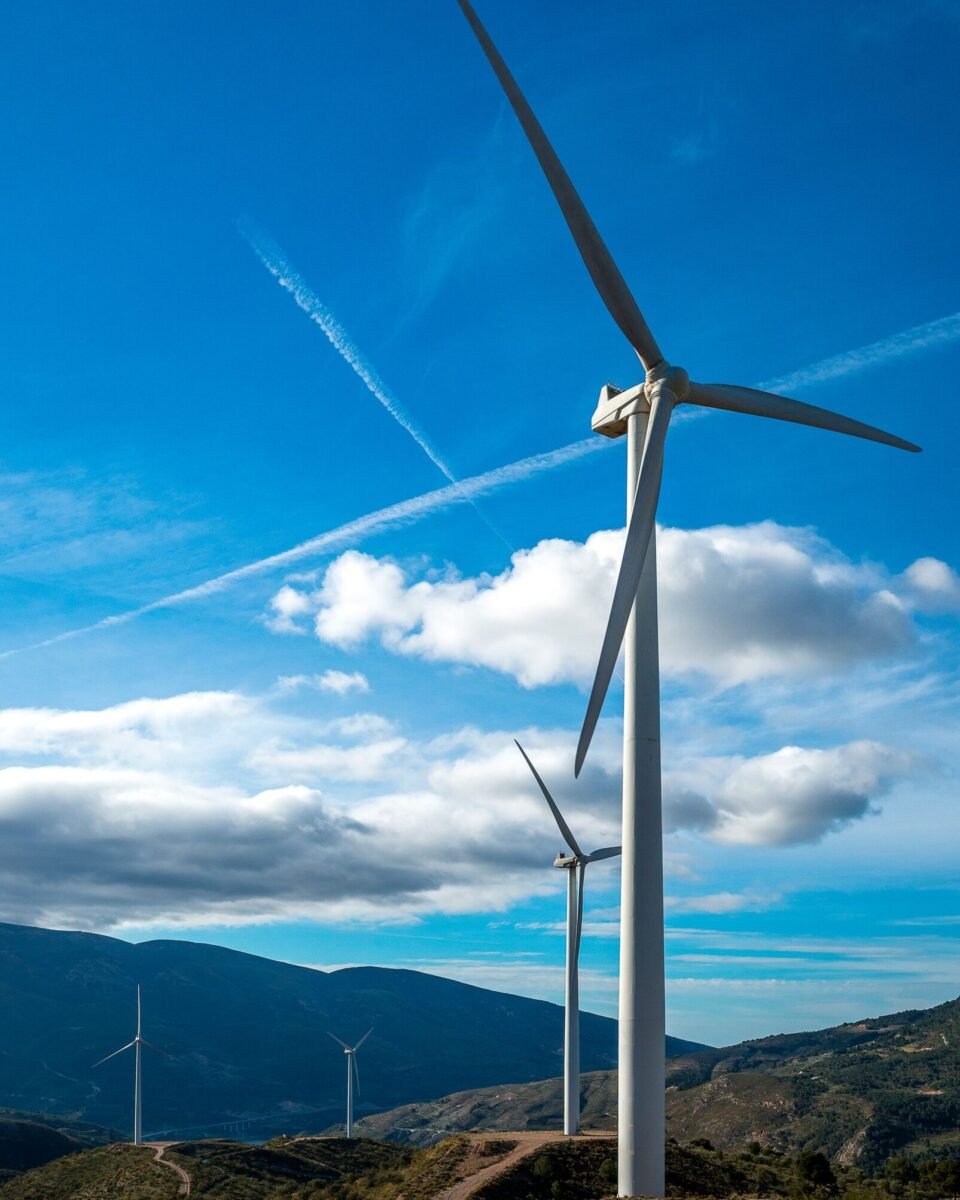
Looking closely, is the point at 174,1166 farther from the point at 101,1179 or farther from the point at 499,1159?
the point at 499,1159

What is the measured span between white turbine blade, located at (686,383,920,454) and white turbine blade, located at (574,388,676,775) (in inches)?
99.8

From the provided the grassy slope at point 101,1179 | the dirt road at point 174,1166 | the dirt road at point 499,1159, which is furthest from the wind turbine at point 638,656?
the dirt road at point 174,1166

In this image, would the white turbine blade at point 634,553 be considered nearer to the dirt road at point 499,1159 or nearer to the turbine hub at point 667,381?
the turbine hub at point 667,381

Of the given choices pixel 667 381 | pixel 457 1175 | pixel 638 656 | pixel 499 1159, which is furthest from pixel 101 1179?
pixel 667 381

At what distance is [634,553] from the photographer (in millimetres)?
40062

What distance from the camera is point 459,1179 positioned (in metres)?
78.4

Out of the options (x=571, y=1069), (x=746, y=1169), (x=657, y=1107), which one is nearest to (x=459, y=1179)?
(x=571, y=1069)

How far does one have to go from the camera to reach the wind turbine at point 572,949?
304 ft

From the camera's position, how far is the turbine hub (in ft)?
147

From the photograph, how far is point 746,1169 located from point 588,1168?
17342mm

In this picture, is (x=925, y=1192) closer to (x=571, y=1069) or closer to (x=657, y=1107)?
(x=571, y=1069)

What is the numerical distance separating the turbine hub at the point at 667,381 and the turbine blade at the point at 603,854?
60.4 meters

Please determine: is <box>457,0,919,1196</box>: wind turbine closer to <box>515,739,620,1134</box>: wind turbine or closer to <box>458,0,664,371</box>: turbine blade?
<box>458,0,664,371</box>: turbine blade

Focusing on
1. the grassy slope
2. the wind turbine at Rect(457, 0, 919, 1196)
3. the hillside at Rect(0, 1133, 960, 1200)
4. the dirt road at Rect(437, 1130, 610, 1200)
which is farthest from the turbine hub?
the grassy slope
